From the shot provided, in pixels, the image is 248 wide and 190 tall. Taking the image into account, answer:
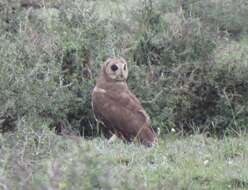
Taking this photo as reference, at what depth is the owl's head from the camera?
1020 cm

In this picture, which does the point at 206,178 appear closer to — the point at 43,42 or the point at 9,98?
the point at 9,98

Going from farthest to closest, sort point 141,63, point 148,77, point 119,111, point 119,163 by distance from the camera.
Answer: point 141,63 < point 148,77 < point 119,111 < point 119,163

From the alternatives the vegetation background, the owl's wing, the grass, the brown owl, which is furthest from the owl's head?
the grass

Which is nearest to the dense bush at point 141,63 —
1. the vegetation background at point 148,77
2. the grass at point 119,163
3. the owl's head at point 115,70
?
the vegetation background at point 148,77

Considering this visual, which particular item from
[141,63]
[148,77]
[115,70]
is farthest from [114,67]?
[141,63]

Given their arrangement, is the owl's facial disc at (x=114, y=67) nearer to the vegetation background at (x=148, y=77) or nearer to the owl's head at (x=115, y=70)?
the owl's head at (x=115, y=70)

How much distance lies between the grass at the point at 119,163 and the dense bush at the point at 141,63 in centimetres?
142

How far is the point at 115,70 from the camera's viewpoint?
10.2 m

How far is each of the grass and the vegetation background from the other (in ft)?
0.07

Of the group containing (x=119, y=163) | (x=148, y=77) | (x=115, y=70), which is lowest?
(x=148, y=77)

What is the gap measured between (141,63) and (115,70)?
2.03m

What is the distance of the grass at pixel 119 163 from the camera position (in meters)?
5.38

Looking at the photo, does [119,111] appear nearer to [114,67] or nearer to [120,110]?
[120,110]

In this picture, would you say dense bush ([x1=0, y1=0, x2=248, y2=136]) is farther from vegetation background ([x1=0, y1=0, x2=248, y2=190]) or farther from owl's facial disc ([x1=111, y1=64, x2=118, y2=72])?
owl's facial disc ([x1=111, y1=64, x2=118, y2=72])
